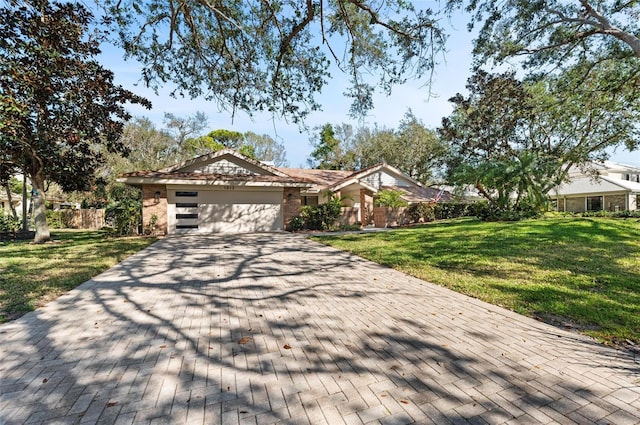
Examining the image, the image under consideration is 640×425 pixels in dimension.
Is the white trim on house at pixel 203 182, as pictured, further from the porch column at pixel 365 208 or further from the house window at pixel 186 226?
the porch column at pixel 365 208

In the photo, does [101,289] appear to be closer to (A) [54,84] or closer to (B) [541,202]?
(A) [54,84]

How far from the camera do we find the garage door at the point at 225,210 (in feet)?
48.7

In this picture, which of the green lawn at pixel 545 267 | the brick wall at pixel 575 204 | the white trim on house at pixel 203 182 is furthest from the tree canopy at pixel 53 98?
the brick wall at pixel 575 204

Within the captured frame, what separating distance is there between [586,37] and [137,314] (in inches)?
591

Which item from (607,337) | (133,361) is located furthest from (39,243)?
(607,337)

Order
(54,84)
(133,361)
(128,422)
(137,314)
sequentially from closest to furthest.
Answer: (128,422) < (133,361) < (137,314) < (54,84)

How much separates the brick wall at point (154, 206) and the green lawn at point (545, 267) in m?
8.51

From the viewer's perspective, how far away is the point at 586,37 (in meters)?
10.2

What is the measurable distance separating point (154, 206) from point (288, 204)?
6.49 metres

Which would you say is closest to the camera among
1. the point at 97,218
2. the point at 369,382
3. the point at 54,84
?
the point at 369,382

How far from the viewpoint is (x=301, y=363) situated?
2.90m

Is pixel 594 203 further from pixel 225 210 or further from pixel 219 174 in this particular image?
pixel 219 174

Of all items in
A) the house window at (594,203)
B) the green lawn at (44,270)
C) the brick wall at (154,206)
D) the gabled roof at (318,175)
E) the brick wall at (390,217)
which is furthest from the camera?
the house window at (594,203)

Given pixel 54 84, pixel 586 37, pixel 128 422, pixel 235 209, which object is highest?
pixel 586 37
